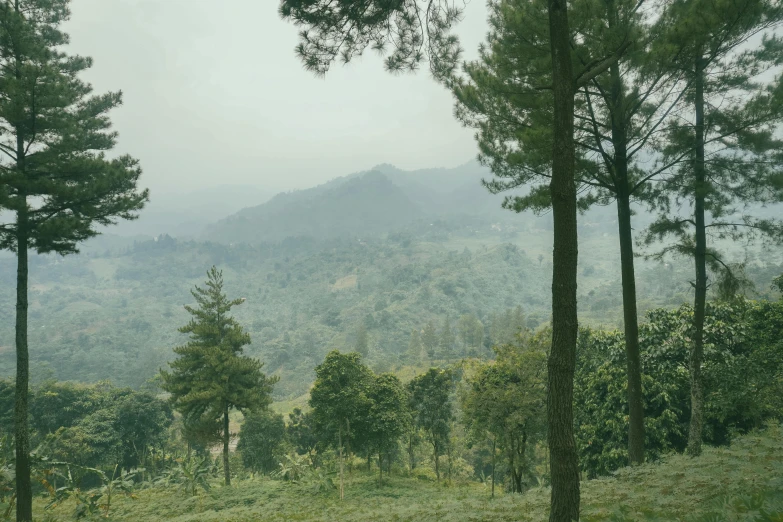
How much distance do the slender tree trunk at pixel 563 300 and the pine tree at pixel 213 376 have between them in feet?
58.9

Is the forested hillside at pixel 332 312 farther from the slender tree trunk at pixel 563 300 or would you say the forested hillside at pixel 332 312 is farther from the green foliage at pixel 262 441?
the slender tree trunk at pixel 563 300

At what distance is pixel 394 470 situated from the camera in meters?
28.7

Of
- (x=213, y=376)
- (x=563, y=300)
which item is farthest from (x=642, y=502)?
(x=213, y=376)

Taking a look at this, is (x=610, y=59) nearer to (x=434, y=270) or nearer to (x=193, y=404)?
(x=193, y=404)

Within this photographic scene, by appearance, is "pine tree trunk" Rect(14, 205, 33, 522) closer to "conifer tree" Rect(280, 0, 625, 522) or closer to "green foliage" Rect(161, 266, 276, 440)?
"green foliage" Rect(161, 266, 276, 440)

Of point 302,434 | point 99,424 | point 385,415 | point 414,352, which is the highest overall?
point 385,415

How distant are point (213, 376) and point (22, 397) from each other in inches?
370

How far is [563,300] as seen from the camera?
15.5 feet

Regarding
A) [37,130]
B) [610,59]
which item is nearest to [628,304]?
[610,59]

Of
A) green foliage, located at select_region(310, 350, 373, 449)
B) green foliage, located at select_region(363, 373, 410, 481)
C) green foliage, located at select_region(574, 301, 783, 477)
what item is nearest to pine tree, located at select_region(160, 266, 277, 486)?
green foliage, located at select_region(310, 350, 373, 449)

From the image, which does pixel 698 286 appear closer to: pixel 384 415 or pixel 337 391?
pixel 337 391

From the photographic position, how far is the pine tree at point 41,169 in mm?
9812

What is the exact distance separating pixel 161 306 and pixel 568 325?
203263 millimetres

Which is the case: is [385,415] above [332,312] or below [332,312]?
above
